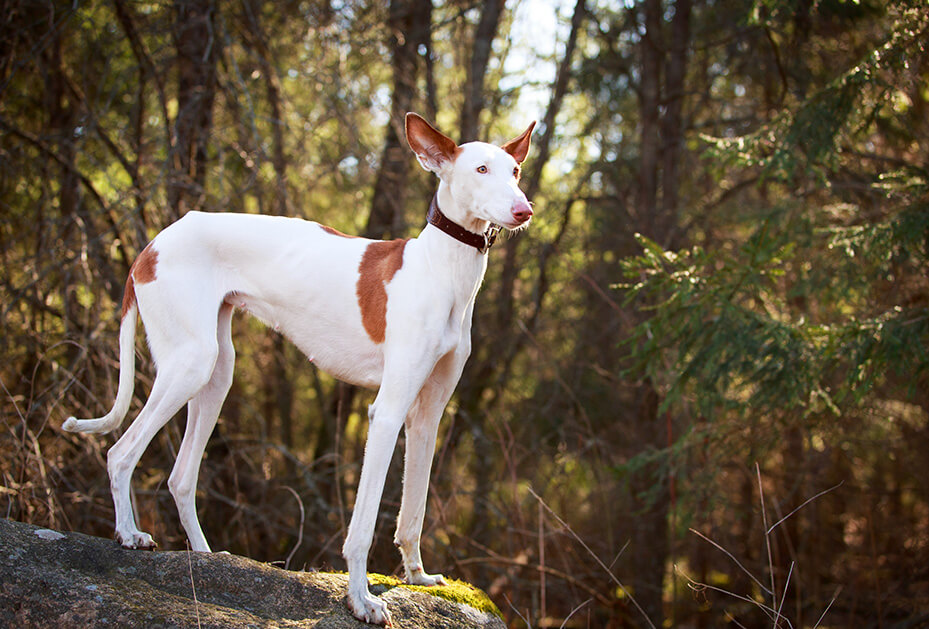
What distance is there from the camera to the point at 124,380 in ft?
12.0

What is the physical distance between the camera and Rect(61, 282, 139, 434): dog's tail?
3.54m

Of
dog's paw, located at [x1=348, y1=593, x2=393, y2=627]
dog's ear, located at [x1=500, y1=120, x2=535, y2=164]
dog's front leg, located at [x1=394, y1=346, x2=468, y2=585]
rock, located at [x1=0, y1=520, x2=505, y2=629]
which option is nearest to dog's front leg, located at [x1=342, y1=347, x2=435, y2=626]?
dog's paw, located at [x1=348, y1=593, x2=393, y2=627]

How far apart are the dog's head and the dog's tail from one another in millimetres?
1601

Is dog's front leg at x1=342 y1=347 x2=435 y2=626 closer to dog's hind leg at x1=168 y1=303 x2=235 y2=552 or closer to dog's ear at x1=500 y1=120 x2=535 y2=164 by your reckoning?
dog's hind leg at x1=168 y1=303 x2=235 y2=552

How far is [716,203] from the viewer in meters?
9.63

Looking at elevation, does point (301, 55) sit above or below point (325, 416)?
above

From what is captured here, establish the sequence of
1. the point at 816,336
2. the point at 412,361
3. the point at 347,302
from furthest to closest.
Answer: the point at 816,336
the point at 347,302
the point at 412,361

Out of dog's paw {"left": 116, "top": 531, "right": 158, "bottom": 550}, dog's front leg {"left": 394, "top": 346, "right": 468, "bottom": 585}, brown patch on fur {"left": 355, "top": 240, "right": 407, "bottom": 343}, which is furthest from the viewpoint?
dog's front leg {"left": 394, "top": 346, "right": 468, "bottom": 585}

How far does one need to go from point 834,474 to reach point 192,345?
1117 cm

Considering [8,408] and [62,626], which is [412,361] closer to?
[62,626]

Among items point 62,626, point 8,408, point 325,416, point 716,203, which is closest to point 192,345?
point 62,626

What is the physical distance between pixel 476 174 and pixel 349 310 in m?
0.91

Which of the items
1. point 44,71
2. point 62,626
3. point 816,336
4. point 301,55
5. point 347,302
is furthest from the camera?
point 301,55

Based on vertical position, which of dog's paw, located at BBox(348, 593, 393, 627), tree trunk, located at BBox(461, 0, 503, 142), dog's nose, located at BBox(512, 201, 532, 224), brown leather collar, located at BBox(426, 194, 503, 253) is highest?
tree trunk, located at BBox(461, 0, 503, 142)
